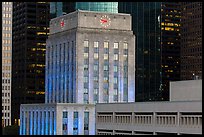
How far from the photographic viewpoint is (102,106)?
557 feet

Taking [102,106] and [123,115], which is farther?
[102,106]

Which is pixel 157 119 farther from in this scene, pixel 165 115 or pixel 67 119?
pixel 67 119

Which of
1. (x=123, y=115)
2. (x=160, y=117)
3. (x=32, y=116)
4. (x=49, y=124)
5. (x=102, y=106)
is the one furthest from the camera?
(x=32, y=116)

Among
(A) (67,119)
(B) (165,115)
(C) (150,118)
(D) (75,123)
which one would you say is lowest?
Result: (D) (75,123)

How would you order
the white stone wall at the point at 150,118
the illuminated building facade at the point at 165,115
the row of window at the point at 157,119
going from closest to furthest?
the row of window at the point at 157,119 < the white stone wall at the point at 150,118 < the illuminated building facade at the point at 165,115

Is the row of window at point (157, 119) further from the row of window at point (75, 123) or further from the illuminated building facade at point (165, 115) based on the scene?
the row of window at point (75, 123)

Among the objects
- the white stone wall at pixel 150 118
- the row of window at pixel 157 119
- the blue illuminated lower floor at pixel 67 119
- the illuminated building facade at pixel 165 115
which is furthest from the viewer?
the blue illuminated lower floor at pixel 67 119

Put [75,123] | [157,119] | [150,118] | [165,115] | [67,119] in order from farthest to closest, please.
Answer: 1. [75,123]
2. [67,119]
3. [150,118]
4. [157,119]
5. [165,115]

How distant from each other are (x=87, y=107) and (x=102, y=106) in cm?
1324

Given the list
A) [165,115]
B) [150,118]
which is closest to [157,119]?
[150,118]

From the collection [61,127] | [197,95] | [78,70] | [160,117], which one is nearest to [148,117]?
[160,117]

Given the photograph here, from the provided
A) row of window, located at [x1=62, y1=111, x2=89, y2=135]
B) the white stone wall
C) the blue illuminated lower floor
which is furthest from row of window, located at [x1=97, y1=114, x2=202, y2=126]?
the blue illuminated lower floor

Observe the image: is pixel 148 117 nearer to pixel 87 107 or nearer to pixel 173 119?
pixel 173 119

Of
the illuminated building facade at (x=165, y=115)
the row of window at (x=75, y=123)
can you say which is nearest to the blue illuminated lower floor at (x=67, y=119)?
the row of window at (x=75, y=123)
